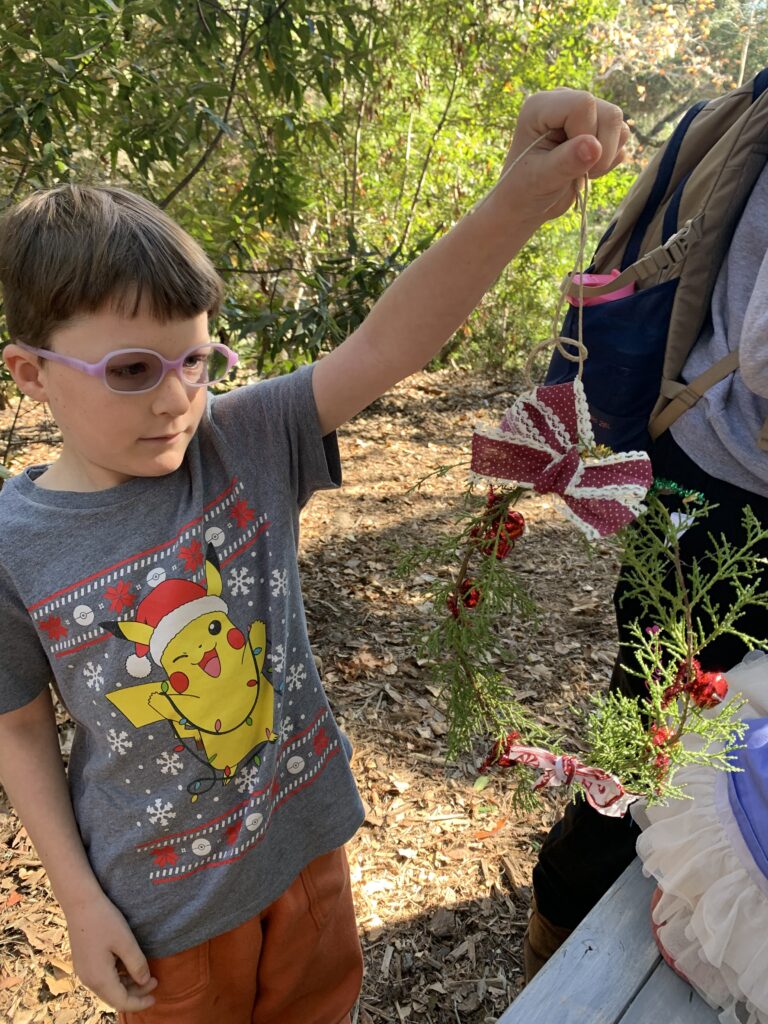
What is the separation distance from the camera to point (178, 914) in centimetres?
114

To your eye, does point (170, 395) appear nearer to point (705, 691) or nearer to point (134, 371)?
point (134, 371)

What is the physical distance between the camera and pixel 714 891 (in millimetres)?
995

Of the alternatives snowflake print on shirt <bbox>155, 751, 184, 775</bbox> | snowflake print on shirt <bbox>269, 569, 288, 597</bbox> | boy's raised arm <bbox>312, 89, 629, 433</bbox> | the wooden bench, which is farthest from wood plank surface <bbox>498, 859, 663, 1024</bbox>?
boy's raised arm <bbox>312, 89, 629, 433</bbox>

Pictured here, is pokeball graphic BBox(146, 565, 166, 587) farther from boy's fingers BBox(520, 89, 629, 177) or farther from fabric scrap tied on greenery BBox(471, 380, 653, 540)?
boy's fingers BBox(520, 89, 629, 177)

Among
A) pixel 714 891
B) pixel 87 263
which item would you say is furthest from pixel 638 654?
pixel 87 263

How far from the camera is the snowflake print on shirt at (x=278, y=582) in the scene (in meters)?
1.21

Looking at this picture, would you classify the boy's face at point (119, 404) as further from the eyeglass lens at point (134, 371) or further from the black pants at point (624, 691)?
the black pants at point (624, 691)

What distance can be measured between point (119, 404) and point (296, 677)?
0.56 metres

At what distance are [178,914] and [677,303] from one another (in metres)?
1.40

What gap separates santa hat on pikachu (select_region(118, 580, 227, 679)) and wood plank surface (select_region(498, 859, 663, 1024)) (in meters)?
0.78

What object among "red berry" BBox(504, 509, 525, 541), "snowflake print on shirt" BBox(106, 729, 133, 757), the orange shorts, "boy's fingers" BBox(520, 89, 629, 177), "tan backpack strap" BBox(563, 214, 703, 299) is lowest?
the orange shorts

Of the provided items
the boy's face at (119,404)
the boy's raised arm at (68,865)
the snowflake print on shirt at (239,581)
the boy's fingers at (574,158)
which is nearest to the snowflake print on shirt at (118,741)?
the boy's raised arm at (68,865)

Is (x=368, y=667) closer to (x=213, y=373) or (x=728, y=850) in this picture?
(x=213, y=373)

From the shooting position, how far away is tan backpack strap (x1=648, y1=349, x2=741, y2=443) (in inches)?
53.4
